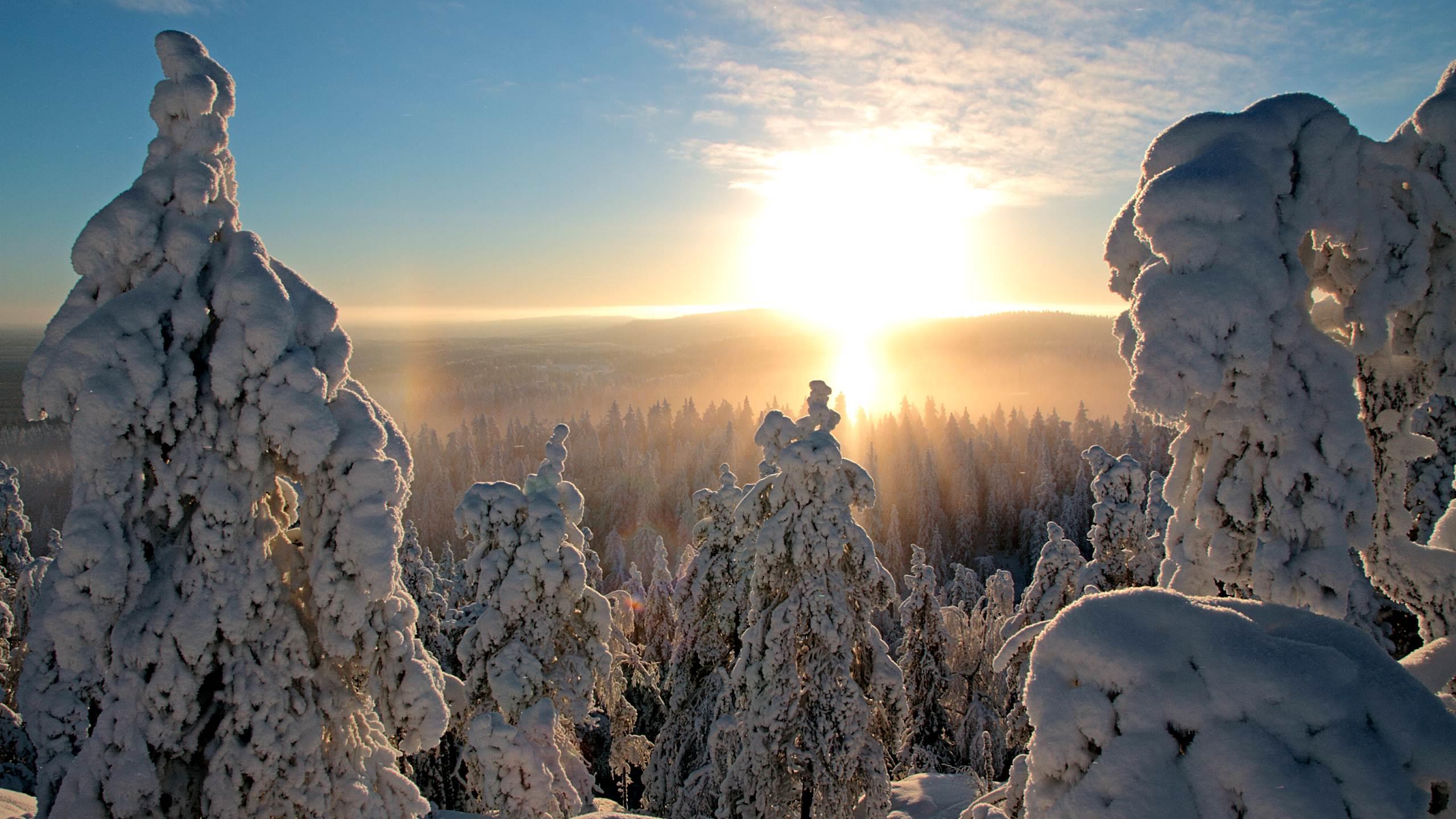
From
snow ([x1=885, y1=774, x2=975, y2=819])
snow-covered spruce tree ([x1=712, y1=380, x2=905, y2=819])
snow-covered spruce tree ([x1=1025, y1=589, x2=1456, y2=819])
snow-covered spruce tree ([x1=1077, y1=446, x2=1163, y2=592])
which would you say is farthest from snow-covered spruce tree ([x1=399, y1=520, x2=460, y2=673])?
snow-covered spruce tree ([x1=1025, y1=589, x2=1456, y2=819])

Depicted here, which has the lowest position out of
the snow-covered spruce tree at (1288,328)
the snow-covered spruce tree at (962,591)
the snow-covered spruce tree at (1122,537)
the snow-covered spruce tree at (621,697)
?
the snow-covered spruce tree at (962,591)

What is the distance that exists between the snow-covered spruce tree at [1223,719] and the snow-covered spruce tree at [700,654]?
11460 millimetres

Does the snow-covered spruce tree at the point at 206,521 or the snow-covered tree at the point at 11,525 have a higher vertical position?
the snow-covered spruce tree at the point at 206,521

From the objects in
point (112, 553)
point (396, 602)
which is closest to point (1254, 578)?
point (396, 602)

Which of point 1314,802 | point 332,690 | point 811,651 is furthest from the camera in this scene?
point 811,651

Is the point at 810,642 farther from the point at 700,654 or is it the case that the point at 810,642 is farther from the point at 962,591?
the point at 962,591

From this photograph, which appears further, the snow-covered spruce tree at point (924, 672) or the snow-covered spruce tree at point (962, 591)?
the snow-covered spruce tree at point (962, 591)

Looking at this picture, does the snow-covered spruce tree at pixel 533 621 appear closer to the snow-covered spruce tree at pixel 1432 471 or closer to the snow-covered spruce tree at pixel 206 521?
the snow-covered spruce tree at pixel 206 521

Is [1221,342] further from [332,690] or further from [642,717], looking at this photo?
Answer: [642,717]

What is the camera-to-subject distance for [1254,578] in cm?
482

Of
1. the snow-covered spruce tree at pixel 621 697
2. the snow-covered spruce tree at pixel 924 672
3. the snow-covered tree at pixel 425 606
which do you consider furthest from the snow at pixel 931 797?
the snow-covered tree at pixel 425 606

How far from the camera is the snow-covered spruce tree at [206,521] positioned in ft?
19.3

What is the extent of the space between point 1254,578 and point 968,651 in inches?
1044

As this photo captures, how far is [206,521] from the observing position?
618 cm
